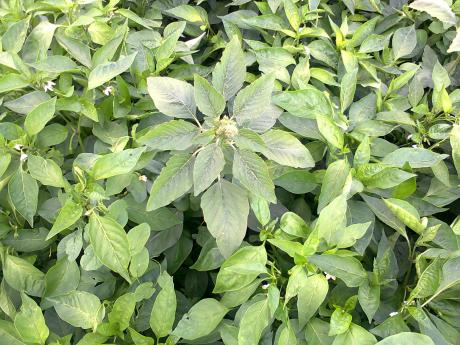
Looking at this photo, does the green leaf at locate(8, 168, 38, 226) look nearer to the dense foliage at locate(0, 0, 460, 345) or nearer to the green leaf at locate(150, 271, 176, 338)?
the dense foliage at locate(0, 0, 460, 345)

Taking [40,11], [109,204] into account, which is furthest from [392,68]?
[40,11]

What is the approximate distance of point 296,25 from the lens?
1.25m

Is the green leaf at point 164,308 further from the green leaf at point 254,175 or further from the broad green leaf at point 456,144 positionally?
the broad green leaf at point 456,144

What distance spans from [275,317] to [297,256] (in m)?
0.15

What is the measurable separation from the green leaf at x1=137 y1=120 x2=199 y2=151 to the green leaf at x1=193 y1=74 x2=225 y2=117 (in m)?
0.05

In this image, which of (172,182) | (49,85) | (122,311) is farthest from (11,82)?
(122,311)

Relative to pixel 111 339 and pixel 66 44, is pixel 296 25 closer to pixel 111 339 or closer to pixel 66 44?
pixel 66 44

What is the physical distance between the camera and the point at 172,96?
3.06 ft

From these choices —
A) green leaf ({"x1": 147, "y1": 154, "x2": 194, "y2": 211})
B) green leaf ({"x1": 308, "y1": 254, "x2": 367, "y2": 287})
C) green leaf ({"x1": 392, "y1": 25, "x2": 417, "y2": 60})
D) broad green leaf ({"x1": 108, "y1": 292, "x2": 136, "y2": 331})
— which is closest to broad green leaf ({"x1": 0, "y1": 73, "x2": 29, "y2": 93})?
green leaf ({"x1": 147, "y1": 154, "x2": 194, "y2": 211})

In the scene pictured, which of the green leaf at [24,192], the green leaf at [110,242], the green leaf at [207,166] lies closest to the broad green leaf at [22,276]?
the green leaf at [24,192]

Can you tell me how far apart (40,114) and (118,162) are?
0.22 meters

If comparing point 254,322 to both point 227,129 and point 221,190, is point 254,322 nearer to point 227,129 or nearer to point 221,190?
point 221,190

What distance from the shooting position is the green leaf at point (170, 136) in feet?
2.84

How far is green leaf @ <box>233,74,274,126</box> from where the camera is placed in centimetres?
91
